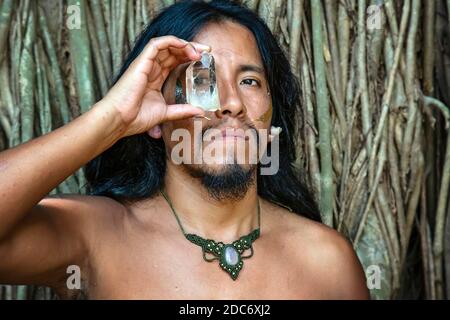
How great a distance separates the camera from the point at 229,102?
1.88 meters

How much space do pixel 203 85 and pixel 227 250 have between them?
0.43 meters

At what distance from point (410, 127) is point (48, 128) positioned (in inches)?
48.2

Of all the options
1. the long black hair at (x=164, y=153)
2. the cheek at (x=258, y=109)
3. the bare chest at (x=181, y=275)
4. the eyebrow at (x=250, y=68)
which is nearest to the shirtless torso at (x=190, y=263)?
the bare chest at (x=181, y=275)

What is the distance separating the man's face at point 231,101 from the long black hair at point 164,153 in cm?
7

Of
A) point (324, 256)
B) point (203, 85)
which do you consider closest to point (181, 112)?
point (203, 85)

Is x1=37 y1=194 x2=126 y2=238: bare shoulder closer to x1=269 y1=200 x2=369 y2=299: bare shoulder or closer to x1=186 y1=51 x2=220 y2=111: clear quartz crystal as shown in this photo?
x1=186 y1=51 x2=220 y2=111: clear quartz crystal

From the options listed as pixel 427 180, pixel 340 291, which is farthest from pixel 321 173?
pixel 340 291

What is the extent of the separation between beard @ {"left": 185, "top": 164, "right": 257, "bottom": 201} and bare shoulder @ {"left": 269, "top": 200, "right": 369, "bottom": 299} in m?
0.19

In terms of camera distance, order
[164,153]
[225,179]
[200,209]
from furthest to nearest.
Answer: [164,153] → [200,209] → [225,179]

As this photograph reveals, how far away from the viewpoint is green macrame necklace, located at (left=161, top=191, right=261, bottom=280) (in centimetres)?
191

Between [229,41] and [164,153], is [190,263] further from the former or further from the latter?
[229,41]

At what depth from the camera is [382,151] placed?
261 cm

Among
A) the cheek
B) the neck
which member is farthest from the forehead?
the neck
